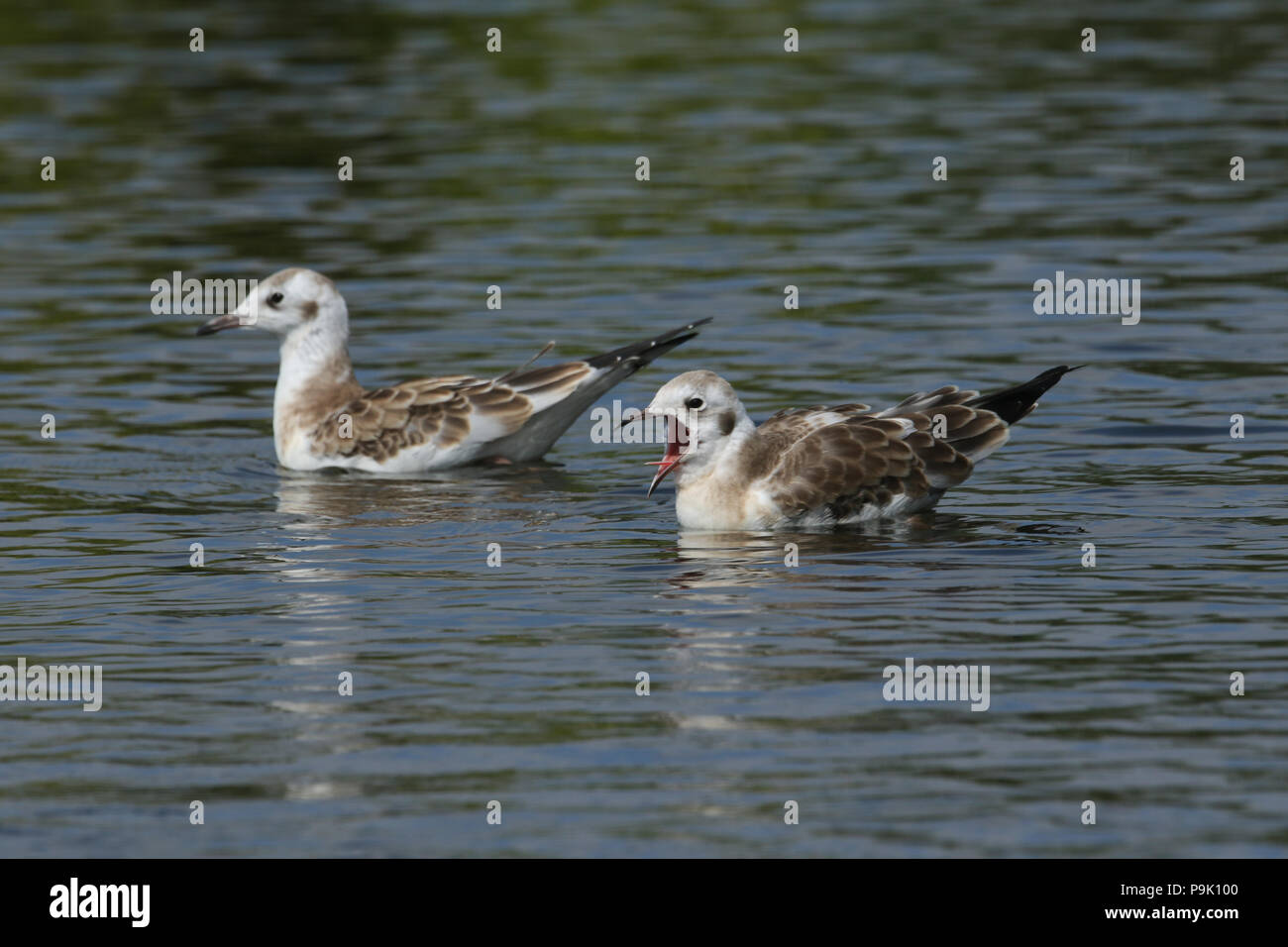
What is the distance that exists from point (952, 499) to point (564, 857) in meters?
7.22

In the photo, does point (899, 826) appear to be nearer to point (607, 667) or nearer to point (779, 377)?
point (607, 667)

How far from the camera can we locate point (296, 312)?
18188 millimetres

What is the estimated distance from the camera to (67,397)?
1972cm

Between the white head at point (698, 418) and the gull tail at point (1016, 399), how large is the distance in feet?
5.74

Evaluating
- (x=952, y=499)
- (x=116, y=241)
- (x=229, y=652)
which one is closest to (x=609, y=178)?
(x=116, y=241)

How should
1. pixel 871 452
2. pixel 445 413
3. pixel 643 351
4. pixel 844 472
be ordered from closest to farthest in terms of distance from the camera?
pixel 844 472, pixel 871 452, pixel 643 351, pixel 445 413

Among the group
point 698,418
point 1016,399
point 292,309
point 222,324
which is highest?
point 292,309

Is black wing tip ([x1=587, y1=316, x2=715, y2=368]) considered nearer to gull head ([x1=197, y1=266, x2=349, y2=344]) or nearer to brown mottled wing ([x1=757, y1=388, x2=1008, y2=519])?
brown mottled wing ([x1=757, y1=388, x2=1008, y2=519])

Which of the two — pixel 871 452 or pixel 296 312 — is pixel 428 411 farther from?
pixel 871 452

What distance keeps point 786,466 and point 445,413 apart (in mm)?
3540

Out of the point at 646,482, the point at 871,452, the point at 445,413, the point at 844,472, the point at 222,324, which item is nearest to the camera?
the point at 844,472

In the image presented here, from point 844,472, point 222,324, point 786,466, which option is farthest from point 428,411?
point 844,472

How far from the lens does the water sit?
991 centimetres

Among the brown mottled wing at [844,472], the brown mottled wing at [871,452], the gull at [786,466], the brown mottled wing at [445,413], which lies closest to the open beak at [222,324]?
the brown mottled wing at [445,413]
